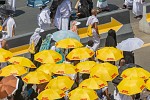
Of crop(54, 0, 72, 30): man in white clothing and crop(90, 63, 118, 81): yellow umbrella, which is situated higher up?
crop(54, 0, 72, 30): man in white clothing

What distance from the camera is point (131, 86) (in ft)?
39.1

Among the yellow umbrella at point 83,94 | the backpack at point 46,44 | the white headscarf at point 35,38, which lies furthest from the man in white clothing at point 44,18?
the yellow umbrella at point 83,94

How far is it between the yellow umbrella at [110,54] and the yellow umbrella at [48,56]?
1.05 metres

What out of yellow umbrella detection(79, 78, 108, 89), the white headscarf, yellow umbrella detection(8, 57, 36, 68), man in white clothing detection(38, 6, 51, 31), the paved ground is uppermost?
man in white clothing detection(38, 6, 51, 31)

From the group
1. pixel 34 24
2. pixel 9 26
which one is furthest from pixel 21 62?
pixel 34 24

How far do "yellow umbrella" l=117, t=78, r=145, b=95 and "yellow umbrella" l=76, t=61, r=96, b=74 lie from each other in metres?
1.30

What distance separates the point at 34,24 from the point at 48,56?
7.64m

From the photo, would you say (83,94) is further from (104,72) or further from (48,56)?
(48,56)

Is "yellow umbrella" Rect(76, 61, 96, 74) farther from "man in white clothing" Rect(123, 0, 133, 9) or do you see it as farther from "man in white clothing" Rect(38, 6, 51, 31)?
"man in white clothing" Rect(123, 0, 133, 9)

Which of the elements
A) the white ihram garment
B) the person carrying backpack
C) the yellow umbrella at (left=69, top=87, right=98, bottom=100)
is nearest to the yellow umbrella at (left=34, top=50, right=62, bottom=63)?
the person carrying backpack

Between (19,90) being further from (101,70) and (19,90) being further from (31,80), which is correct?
(101,70)

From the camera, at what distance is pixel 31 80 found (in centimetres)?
1273

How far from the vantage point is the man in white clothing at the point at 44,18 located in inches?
682

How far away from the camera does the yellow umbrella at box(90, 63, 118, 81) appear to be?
12.9 meters
